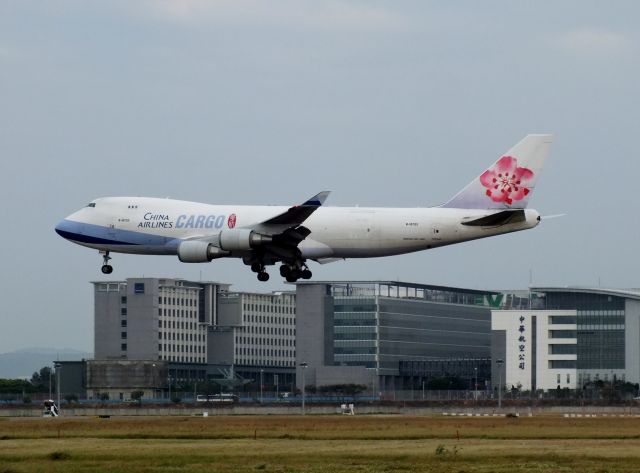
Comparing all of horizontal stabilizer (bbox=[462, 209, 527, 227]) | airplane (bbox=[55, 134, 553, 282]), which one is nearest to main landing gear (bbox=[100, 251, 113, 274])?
airplane (bbox=[55, 134, 553, 282])

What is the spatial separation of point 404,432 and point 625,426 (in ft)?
50.8

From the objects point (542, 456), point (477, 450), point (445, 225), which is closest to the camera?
point (542, 456)

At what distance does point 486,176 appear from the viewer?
4006 inches

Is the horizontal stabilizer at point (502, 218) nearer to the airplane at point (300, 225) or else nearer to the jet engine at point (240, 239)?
the airplane at point (300, 225)

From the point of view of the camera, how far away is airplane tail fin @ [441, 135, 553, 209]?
331 feet

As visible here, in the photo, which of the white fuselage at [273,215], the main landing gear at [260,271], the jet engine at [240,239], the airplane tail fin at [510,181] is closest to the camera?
the white fuselage at [273,215]

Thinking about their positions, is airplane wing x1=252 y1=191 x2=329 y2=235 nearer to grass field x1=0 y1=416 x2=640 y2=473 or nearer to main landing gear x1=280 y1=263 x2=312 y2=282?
main landing gear x1=280 y1=263 x2=312 y2=282

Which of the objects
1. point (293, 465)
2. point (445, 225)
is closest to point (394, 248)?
point (445, 225)

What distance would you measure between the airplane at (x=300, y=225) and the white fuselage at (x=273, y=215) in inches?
2.6

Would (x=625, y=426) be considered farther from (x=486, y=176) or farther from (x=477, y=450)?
(x=477, y=450)

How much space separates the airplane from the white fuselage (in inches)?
2.6

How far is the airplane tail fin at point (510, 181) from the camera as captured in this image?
100938 mm

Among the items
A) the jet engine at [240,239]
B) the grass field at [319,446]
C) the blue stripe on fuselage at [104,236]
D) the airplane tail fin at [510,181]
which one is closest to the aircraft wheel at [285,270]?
the jet engine at [240,239]

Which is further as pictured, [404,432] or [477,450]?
[404,432]
